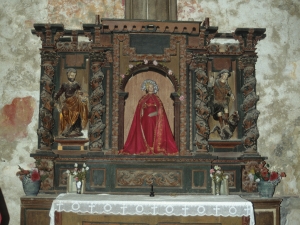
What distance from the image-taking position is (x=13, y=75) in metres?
9.60

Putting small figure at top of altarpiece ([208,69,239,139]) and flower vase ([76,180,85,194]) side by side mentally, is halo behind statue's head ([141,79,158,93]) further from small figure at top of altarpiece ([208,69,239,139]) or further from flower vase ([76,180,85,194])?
flower vase ([76,180,85,194])

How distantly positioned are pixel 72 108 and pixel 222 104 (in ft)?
10.1

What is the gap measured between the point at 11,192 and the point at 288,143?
596 centimetres

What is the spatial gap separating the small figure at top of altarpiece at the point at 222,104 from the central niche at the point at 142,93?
89 centimetres

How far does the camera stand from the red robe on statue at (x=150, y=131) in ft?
29.3

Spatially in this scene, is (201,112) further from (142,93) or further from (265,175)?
(265,175)

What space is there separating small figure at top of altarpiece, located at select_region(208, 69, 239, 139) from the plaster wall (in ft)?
2.76

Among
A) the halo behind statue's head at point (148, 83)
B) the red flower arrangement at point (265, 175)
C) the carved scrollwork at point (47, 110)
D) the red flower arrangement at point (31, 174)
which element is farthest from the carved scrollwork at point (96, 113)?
the red flower arrangement at point (265, 175)

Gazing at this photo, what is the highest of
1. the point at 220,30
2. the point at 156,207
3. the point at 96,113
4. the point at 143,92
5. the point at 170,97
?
the point at 220,30

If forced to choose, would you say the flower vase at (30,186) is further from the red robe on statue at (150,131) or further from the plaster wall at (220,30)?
the red robe on statue at (150,131)

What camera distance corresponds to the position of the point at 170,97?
31.1ft

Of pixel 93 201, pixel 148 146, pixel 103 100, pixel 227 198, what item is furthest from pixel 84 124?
pixel 227 198

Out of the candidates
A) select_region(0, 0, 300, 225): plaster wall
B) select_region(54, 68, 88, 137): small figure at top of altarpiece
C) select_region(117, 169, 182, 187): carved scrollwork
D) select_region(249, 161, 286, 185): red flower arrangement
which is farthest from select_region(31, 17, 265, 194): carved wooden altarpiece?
select_region(0, 0, 300, 225): plaster wall

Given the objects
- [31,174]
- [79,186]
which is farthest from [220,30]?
[31,174]
